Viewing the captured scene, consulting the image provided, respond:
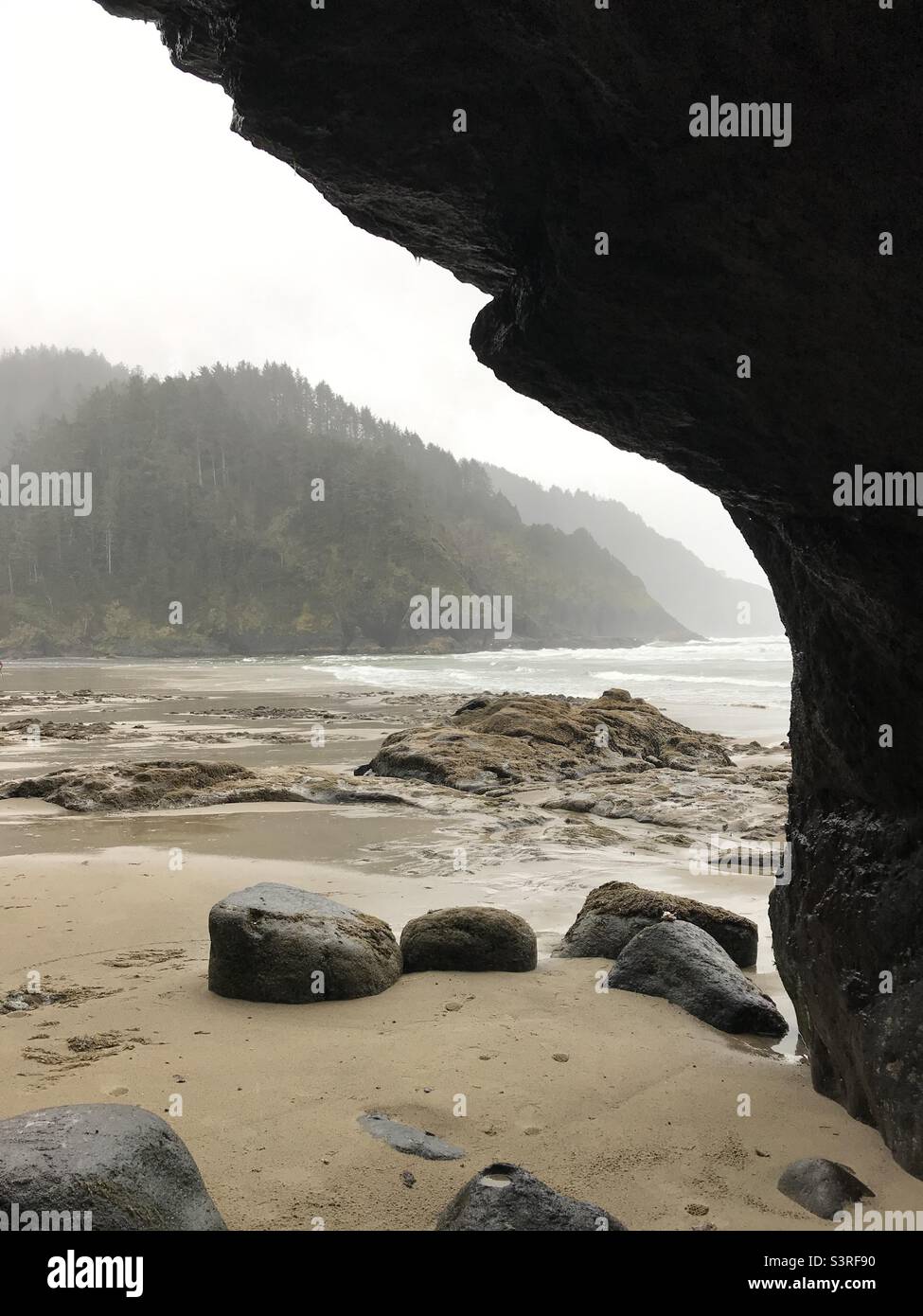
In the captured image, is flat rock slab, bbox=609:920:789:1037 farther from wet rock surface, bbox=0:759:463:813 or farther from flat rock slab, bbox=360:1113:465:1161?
wet rock surface, bbox=0:759:463:813

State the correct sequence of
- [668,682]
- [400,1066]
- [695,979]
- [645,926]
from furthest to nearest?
1. [668,682]
2. [645,926]
3. [695,979]
4. [400,1066]

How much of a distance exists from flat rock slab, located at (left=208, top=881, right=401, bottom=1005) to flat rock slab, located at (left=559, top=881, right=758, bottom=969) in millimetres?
1178

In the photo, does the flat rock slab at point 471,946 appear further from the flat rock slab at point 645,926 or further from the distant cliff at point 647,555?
the distant cliff at point 647,555

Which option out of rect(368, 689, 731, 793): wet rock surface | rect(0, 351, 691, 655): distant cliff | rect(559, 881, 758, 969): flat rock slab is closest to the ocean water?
rect(368, 689, 731, 793): wet rock surface

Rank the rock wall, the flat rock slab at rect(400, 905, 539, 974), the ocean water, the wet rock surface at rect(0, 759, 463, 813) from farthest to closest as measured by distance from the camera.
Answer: the ocean water
the wet rock surface at rect(0, 759, 463, 813)
the flat rock slab at rect(400, 905, 539, 974)
the rock wall

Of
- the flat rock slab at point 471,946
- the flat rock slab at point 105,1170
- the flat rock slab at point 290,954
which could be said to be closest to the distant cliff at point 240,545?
A: the flat rock slab at point 471,946

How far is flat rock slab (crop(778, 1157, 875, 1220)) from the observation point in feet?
8.10

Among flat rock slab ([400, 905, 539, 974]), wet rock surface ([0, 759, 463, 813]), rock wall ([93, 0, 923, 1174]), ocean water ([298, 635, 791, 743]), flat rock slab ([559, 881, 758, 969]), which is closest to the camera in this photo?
rock wall ([93, 0, 923, 1174])

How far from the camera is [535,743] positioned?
12227mm

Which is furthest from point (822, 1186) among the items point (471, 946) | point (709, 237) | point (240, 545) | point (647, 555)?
point (647, 555)

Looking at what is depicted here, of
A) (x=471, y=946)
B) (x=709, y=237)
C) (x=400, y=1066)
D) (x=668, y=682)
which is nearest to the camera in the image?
(x=709, y=237)

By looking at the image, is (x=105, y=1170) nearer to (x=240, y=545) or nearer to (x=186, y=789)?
(x=186, y=789)

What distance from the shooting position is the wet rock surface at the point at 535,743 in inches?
424

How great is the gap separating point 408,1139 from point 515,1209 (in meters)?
0.71
